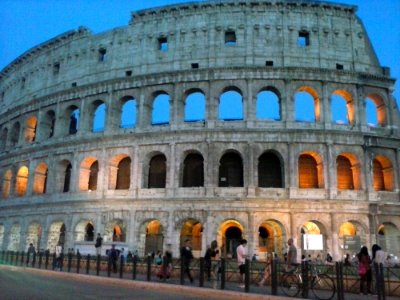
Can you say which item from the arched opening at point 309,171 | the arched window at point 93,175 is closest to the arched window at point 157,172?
the arched window at point 93,175

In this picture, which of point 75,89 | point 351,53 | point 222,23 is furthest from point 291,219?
point 75,89

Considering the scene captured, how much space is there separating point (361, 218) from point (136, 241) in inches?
574

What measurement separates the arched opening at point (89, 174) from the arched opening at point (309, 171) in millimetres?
15047

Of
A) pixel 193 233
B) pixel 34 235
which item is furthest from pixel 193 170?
pixel 34 235

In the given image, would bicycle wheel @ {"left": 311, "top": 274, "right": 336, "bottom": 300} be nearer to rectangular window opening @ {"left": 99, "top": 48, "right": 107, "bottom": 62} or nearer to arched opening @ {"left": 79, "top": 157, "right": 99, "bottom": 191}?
arched opening @ {"left": 79, "top": 157, "right": 99, "bottom": 191}

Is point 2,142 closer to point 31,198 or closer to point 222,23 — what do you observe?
point 31,198

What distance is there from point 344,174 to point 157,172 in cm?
1296

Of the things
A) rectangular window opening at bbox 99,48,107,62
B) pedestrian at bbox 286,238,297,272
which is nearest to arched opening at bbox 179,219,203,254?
pedestrian at bbox 286,238,297,272

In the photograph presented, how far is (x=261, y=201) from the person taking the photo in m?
24.0

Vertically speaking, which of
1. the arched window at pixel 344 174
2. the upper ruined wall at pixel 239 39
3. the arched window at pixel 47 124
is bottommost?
the arched window at pixel 344 174

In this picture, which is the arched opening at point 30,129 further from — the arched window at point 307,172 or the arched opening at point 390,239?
the arched opening at point 390,239

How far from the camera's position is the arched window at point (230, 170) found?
26.0 metres

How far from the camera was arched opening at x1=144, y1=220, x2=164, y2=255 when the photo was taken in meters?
26.2

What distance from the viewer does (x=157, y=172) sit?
2750 centimetres
